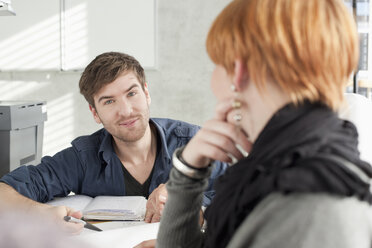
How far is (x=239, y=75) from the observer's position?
0.64m

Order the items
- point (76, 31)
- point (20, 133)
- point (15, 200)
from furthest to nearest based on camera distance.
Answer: point (76, 31), point (20, 133), point (15, 200)

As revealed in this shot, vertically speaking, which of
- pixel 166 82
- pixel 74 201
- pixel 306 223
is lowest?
pixel 74 201

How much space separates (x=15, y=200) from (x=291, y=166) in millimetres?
1188

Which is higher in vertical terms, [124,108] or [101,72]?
[101,72]

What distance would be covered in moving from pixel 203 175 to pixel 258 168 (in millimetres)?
282

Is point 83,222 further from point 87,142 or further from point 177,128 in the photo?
point 177,128

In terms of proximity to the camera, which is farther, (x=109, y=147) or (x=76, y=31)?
(x=76, y=31)

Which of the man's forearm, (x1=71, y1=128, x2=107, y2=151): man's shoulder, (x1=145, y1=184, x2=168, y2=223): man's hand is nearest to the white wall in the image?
(x1=71, y1=128, x2=107, y2=151): man's shoulder

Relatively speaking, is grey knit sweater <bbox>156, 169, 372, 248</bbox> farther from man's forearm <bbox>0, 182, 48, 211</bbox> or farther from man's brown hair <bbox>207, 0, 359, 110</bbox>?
man's forearm <bbox>0, 182, 48, 211</bbox>

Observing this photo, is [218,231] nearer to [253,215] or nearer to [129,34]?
[253,215]

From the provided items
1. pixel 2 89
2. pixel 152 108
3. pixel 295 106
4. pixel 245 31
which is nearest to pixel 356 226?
pixel 295 106

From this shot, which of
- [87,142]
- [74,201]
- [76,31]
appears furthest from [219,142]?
[76,31]

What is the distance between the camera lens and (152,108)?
13.3ft

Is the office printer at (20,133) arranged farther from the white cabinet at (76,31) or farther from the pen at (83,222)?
the pen at (83,222)
